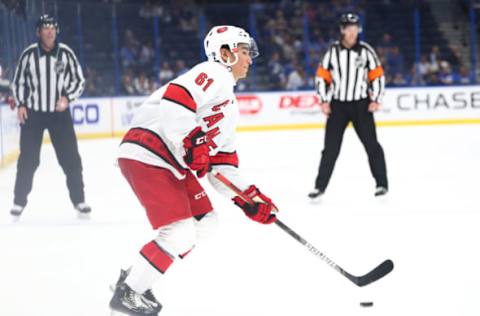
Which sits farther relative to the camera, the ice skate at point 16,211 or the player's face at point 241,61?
the ice skate at point 16,211

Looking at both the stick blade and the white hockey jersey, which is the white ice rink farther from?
the white hockey jersey

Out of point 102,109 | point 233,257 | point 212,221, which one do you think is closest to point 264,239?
point 233,257

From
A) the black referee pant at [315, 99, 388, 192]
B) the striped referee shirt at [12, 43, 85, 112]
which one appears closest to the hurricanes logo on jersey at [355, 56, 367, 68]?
the black referee pant at [315, 99, 388, 192]

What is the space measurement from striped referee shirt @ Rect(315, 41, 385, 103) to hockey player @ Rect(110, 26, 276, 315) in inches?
102

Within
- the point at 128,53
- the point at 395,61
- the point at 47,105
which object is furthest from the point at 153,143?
the point at 395,61

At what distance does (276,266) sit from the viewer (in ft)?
11.7

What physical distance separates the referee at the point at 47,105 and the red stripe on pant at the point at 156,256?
2.36m

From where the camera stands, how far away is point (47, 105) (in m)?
4.78

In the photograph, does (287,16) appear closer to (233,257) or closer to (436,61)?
(436,61)

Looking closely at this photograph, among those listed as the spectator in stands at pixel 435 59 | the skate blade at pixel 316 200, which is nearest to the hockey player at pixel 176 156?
the skate blade at pixel 316 200

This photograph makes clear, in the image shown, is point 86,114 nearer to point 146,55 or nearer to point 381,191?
point 146,55

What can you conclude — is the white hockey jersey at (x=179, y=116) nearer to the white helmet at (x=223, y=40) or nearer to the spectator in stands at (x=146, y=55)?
the white helmet at (x=223, y=40)

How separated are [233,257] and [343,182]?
8.65ft

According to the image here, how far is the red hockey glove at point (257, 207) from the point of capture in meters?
2.75
